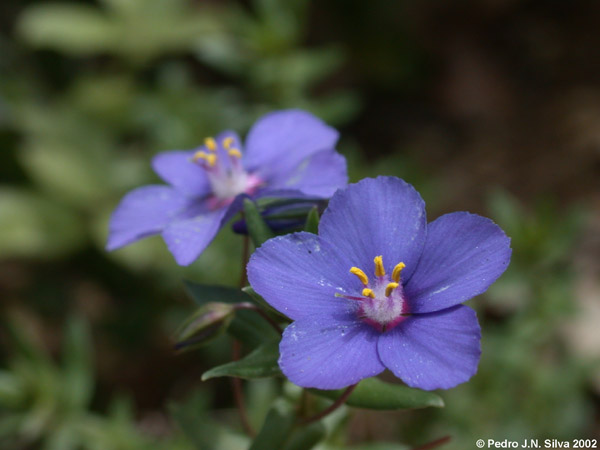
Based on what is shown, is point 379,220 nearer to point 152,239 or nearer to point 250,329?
point 250,329

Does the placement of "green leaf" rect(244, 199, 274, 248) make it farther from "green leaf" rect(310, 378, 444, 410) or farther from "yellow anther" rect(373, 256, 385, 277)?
"green leaf" rect(310, 378, 444, 410)

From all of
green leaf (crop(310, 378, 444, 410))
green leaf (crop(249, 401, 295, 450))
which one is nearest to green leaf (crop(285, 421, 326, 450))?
green leaf (crop(249, 401, 295, 450))

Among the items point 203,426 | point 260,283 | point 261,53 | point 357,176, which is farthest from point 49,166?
point 260,283

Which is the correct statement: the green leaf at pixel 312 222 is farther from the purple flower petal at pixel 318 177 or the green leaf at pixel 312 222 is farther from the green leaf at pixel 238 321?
the green leaf at pixel 238 321

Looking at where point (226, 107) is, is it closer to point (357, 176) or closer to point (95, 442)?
point (357, 176)

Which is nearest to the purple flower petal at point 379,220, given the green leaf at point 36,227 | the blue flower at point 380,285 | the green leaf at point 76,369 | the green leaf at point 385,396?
the blue flower at point 380,285

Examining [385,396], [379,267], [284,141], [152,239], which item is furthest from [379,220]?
[152,239]
